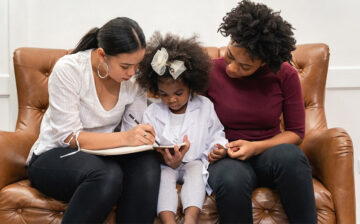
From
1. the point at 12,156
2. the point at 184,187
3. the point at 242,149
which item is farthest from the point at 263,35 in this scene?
the point at 12,156

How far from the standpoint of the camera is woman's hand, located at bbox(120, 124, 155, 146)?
1.37 m

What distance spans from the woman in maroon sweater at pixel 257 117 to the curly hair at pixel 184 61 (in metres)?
0.11

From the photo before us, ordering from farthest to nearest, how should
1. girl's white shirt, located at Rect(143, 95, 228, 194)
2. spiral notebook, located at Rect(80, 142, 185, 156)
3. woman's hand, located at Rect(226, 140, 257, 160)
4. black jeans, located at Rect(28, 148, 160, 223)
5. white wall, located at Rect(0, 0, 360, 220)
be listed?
white wall, located at Rect(0, 0, 360, 220) < girl's white shirt, located at Rect(143, 95, 228, 194) < woman's hand, located at Rect(226, 140, 257, 160) < spiral notebook, located at Rect(80, 142, 185, 156) < black jeans, located at Rect(28, 148, 160, 223)

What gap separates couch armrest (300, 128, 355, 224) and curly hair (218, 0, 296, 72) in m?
0.37

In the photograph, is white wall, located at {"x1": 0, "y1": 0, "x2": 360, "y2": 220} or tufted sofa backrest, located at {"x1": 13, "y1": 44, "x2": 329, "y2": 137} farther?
white wall, located at {"x1": 0, "y1": 0, "x2": 360, "y2": 220}

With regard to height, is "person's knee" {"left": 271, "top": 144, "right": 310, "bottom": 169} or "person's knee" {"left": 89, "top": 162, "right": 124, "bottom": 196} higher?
"person's knee" {"left": 271, "top": 144, "right": 310, "bottom": 169}

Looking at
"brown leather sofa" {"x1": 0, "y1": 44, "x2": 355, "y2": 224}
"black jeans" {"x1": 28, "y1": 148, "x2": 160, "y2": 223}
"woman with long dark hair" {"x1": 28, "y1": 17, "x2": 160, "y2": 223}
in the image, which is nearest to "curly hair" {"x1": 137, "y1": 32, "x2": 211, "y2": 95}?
"woman with long dark hair" {"x1": 28, "y1": 17, "x2": 160, "y2": 223}

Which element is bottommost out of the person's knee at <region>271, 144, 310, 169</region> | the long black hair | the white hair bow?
the person's knee at <region>271, 144, 310, 169</region>

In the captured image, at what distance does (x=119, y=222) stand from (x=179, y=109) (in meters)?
0.55

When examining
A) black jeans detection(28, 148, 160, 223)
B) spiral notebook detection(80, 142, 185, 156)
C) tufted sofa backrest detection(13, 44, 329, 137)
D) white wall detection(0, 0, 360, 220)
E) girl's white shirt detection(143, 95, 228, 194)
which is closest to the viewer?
black jeans detection(28, 148, 160, 223)

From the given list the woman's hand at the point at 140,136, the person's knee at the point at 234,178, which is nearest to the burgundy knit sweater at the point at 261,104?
the person's knee at the point at 234,178

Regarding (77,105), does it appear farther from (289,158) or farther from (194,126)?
(289,158)

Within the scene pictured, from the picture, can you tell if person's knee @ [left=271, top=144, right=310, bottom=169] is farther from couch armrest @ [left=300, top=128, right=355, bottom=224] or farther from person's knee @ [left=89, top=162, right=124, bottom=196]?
person's knee @ [left=89, top=162, right=124, bottom=196]

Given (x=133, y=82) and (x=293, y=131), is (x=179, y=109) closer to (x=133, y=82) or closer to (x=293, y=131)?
(x=133, y=82)
